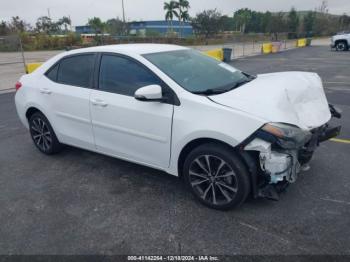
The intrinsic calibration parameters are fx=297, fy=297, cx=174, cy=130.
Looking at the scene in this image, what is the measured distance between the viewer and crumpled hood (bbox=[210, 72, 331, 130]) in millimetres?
2789

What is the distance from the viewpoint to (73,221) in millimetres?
2996

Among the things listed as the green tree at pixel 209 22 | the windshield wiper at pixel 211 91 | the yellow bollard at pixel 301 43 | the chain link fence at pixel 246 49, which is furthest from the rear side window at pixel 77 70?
the green tree at pixel 209 22

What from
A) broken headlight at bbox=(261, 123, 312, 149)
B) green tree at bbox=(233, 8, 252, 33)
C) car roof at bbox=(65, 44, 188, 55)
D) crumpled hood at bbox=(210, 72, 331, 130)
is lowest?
broken headlight at bbox=(261, 123, 312, 149)

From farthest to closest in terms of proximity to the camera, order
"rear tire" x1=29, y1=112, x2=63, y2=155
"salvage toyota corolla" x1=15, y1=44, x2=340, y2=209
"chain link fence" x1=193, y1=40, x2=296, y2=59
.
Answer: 1. "chain link fence" x1=193, y1=40, x2=296, y2=59
2. "rear tire" x1=29, y1=112, x2=63, y2=155
3. "salvage toyota corolla" x1=15, y1=44, x2=340, y2=209

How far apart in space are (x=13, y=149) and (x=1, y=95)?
19.0 ft

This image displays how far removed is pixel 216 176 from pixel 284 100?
1.02 m

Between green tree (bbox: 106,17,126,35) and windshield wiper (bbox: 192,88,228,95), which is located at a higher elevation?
green tree (bbox: 106,17,126,35)

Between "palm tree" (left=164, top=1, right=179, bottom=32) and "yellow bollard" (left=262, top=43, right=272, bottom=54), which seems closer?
"yellow bollard" (left=262, top=43, right=272, bottom=54)

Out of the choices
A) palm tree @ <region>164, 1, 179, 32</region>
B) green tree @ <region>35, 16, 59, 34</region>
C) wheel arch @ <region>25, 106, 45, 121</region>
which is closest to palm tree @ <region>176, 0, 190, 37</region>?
palm tree @ <region>164, 1, 179, 32</region>

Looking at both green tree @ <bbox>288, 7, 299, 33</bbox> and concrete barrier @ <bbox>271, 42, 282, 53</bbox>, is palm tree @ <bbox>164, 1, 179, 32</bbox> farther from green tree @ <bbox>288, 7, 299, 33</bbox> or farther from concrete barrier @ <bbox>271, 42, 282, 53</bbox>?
concrete barrier @ <bbox>271, 42, 282, 53</bbox>

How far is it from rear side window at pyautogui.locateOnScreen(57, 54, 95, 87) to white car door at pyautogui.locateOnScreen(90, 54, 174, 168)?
21cm

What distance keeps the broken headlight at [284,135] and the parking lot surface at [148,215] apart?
2.63 feet

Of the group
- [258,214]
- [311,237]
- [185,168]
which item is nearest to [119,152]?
[185,168]

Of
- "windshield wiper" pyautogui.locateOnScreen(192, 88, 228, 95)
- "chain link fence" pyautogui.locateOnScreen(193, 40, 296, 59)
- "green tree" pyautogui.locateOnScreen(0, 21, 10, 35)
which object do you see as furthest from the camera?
"green tree" pyautogui.locateOnScreen(0, 21, 10, 35)
